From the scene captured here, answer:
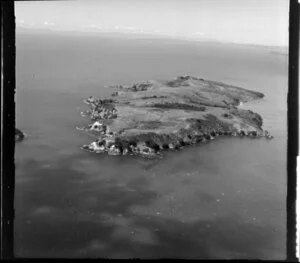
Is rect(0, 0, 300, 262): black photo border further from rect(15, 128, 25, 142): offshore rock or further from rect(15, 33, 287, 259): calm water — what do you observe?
rect(15, 128, 25, 142): offshore rock

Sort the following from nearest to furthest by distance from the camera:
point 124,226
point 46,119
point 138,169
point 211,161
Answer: point 124,226 < point 138,169 < point 211,161 < point 46,119

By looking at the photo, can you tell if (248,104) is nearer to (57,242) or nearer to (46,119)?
(46,119)

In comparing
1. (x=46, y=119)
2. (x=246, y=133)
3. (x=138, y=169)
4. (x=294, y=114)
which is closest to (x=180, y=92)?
(x=246, y=133)

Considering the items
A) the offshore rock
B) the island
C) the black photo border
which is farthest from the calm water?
the black photo border
